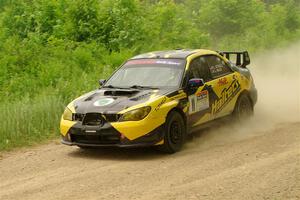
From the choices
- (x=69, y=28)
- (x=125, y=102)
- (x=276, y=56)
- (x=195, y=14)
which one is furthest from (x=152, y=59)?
(x=195, y=14)

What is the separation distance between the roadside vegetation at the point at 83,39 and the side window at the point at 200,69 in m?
3.06

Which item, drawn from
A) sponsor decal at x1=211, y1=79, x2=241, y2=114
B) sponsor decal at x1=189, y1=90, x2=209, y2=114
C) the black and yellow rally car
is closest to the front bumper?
the black and yellow rally car

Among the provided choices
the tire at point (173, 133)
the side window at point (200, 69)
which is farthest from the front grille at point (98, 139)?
the side window at point (200, 69)

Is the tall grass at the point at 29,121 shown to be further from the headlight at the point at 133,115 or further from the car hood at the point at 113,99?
the headlight at the point at 133,115

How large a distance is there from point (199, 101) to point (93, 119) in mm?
2054

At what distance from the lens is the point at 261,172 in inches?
307

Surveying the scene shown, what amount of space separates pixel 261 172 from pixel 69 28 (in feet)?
43.3

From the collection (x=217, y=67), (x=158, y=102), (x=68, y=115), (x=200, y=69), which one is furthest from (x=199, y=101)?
(x=68, y=115)

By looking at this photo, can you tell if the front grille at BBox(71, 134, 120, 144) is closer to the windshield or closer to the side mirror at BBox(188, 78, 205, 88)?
the windshield

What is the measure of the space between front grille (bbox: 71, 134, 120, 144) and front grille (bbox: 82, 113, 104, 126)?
0.21 meters

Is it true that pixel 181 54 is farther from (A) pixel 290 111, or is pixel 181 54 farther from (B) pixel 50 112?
(A) pixel 290 111

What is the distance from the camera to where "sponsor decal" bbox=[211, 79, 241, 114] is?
35.0ft

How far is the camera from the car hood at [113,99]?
29.8ft

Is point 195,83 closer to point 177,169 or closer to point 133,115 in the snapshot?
point 133,115
